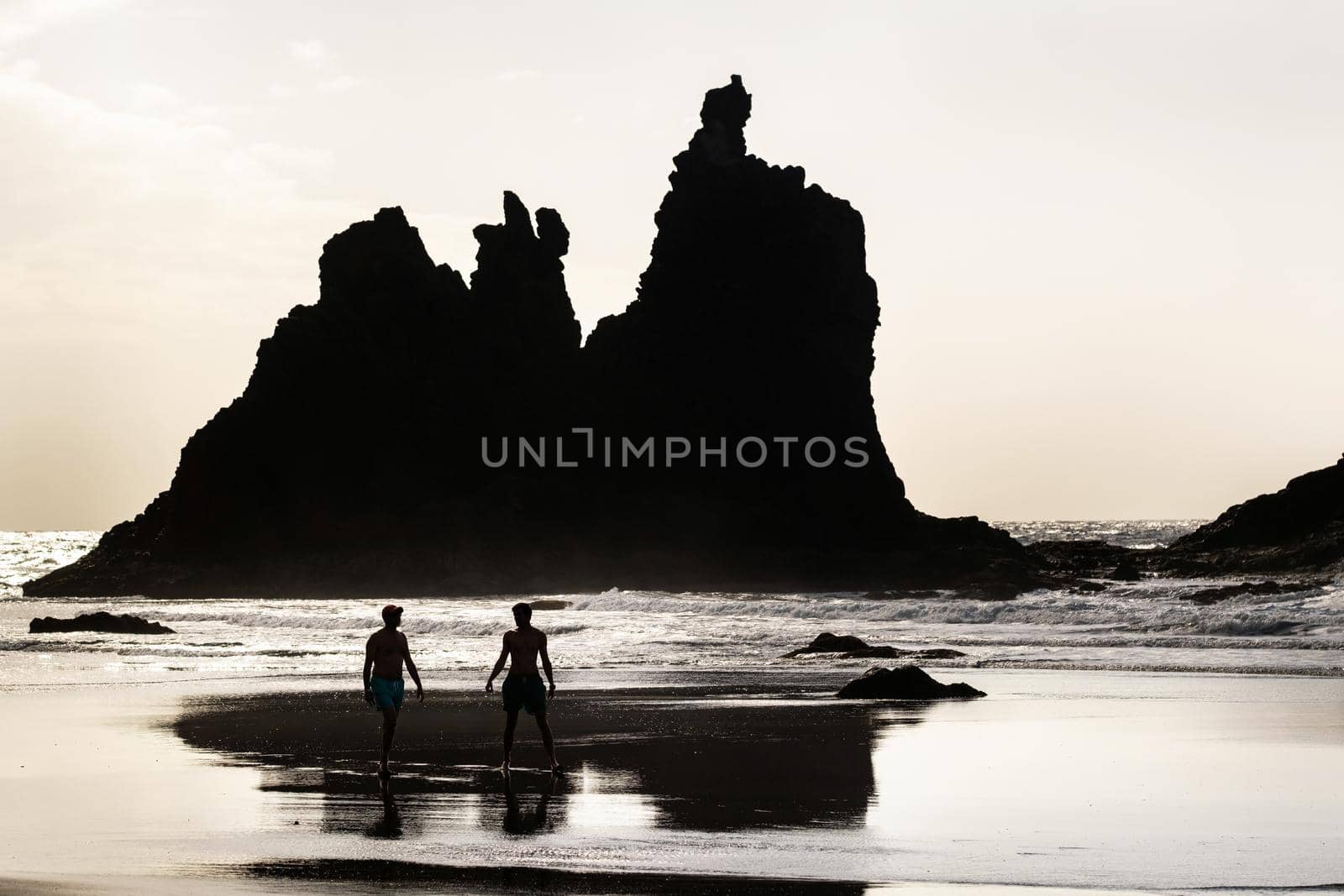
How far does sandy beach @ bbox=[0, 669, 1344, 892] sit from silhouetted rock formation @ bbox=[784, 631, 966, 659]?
8792mm

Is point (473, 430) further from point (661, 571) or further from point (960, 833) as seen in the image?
point (960, 833)

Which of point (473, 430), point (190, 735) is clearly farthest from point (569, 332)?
point (190, 735)

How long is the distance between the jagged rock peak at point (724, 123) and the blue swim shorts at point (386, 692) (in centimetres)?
8161

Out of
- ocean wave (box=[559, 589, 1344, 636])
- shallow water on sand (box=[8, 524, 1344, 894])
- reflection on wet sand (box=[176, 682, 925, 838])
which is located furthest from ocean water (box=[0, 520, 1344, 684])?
reflection on wet sand (box=[176, 682, 925, 838])

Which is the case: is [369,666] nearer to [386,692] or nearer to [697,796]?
[386,692]

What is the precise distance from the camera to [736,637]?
3741cm

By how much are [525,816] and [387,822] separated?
1.00 meters

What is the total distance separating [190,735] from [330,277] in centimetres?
7947

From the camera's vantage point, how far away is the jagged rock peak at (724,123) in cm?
9431

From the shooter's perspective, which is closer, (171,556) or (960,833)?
(960,833)

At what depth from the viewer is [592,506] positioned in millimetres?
91688

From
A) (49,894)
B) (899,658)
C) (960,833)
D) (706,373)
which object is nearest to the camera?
(49,894)

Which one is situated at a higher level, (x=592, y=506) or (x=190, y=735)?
(x=592, y=506)

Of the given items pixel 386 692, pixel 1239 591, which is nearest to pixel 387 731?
pixel 386 692
